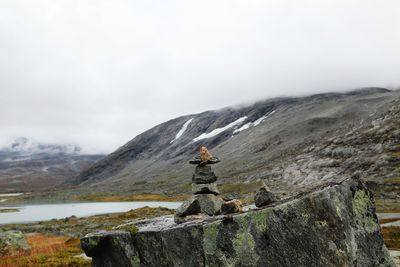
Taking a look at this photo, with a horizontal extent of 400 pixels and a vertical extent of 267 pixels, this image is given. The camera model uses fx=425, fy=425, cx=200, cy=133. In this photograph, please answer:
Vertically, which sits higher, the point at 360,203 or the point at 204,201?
the point at 204,201

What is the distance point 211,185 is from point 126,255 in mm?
5077

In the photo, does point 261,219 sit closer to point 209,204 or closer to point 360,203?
point 360,203

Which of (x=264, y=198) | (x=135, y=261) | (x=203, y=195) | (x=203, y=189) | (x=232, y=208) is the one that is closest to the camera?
(x=264, y=198)

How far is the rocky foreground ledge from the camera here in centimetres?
1273

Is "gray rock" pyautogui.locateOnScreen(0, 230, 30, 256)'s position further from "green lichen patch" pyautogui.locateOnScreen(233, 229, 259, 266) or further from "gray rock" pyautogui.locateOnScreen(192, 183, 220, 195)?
"green lichen patch" pyautogui.locateOnScreen(233, 229, 259, 266)

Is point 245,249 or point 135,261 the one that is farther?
point 135,261

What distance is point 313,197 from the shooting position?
13039 millimetres

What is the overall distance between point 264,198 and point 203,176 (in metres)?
5.00

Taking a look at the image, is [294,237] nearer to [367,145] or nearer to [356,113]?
[367,145]

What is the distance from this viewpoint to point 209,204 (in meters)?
18.2

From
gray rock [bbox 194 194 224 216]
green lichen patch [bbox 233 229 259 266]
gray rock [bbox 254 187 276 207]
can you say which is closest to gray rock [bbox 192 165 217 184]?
gray rock [bbox 194 194 224 216]

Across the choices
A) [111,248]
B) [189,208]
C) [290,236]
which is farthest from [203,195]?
[290,236]

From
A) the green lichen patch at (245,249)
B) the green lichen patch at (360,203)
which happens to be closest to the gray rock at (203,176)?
the green lichen patch at (245,249)

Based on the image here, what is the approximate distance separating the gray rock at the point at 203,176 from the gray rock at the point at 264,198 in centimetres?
460
